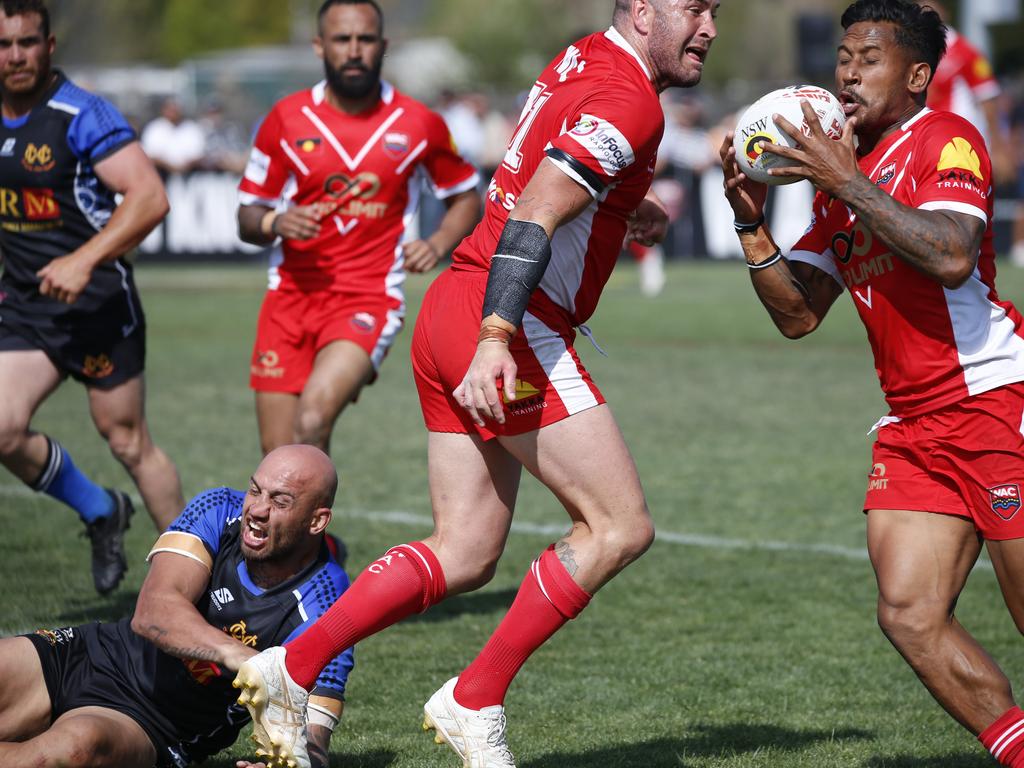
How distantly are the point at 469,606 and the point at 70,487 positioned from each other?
6.24 ft

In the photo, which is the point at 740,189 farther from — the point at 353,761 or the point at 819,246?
the point at 353,761

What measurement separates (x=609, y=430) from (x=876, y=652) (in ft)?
8.00

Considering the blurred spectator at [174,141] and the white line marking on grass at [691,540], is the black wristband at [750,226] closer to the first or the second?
the white line marking on grass at [691,540]

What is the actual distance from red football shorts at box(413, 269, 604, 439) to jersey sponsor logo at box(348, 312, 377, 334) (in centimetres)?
274

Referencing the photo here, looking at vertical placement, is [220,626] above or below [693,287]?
above

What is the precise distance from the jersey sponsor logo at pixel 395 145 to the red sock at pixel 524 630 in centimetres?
367

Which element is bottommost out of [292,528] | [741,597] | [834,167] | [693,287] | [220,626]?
[693,287]

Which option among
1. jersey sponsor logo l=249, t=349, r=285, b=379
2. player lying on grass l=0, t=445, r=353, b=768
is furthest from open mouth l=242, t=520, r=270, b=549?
jersey sponsor logo l=249, t=349, r=285, b=379

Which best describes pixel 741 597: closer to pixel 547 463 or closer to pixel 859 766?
pixel 859 766

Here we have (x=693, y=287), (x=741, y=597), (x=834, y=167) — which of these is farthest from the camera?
(x=693, y=287)

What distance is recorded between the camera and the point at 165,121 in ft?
88.9

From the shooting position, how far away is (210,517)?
4.76 m

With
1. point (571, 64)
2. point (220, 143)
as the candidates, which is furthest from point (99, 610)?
point (220, 143)

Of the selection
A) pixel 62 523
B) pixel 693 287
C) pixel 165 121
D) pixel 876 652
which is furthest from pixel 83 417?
pixel 165 121
